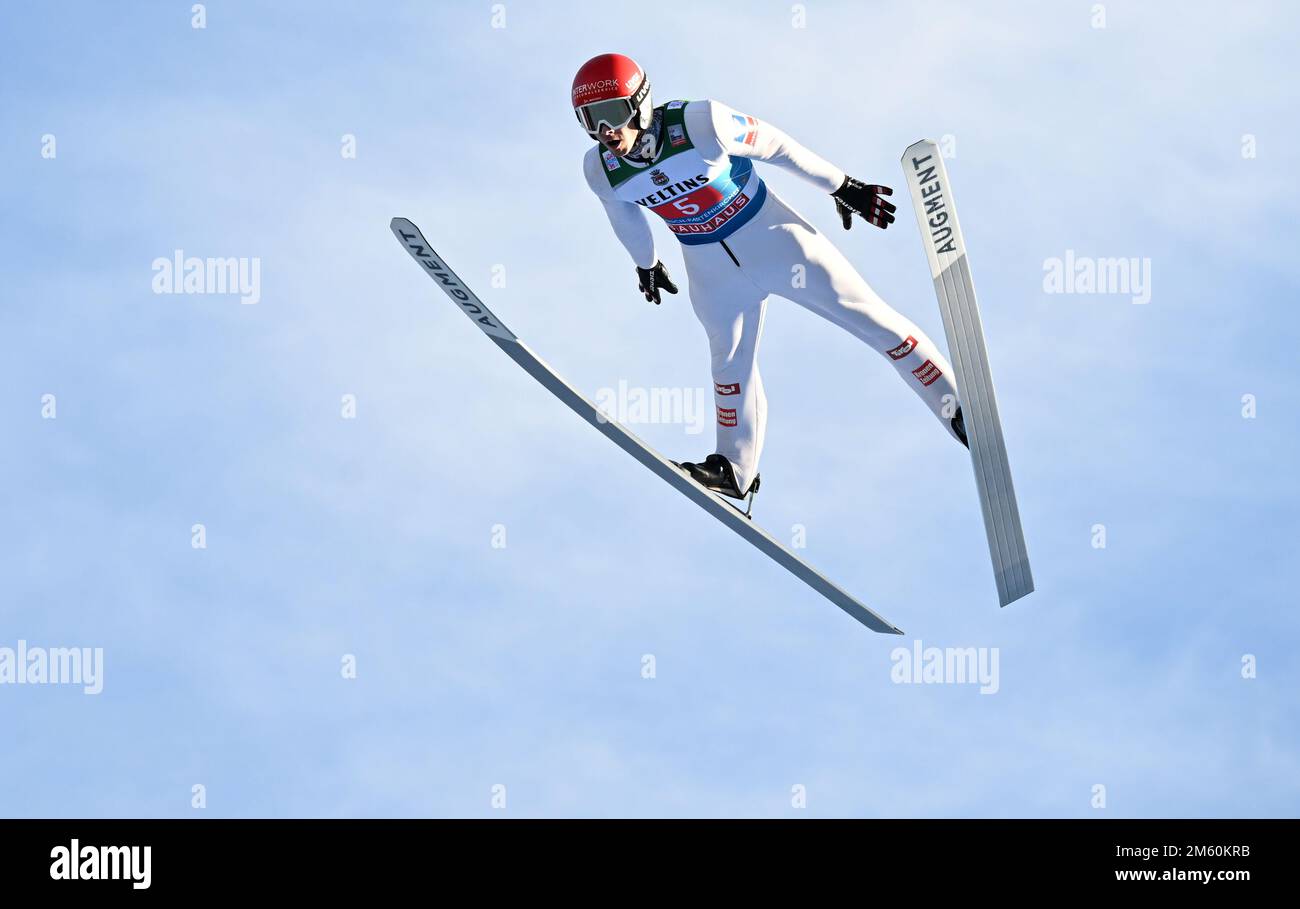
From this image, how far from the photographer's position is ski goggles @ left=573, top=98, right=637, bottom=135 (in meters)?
13.3

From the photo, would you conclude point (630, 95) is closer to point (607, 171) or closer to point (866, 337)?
point (607, 171)

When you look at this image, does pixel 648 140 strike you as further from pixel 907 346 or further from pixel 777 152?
pixel 907 346

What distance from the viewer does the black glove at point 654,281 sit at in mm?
14765

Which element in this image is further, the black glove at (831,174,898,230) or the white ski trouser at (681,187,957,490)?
the white ski trouser at (681,187,957,490)

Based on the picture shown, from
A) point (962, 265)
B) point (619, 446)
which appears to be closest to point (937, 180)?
point (962, 265)

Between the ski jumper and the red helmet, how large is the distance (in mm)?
276

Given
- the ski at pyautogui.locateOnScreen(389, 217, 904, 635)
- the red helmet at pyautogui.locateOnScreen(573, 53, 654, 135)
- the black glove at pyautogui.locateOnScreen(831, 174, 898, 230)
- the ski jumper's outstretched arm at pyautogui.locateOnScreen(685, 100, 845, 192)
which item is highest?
the red helmet at pyautogui.locateOnScreen(573, 53, 654, 135)

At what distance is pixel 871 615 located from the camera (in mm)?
15352

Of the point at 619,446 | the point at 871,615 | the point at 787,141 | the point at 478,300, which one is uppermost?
the point at 787,141

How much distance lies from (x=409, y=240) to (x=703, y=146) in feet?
7.03

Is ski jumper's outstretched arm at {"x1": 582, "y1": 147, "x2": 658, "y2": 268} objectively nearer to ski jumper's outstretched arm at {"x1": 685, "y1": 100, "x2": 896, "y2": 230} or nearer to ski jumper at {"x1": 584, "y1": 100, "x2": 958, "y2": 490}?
ski jumper at {"x1": 584, "y1": 100, "x2": 958, "y2": 490}

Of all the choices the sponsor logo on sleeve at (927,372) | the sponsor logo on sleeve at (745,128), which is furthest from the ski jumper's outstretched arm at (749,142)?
the sponsor logo on sleeve at (927,372)

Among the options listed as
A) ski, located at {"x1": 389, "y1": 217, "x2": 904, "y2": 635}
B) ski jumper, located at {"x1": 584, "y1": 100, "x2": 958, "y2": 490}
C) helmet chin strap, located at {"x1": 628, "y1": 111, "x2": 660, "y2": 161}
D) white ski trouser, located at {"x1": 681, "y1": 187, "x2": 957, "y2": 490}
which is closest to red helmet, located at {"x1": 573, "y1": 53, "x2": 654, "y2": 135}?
helmet chin strap, located at {"x1": 628, "y1": 111, "x2": 660, "y2": 161}

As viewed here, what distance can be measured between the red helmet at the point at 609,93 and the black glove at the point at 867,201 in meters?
1.52
